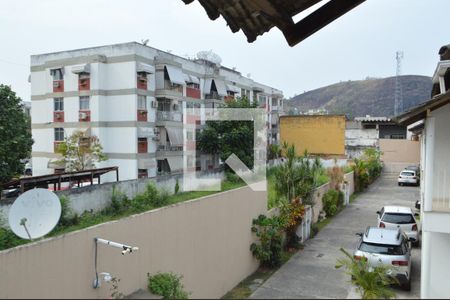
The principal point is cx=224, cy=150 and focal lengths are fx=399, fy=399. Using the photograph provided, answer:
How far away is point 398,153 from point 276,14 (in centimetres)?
4238

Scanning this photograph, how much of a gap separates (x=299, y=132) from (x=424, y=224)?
34716 mm

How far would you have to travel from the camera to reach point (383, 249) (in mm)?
10984

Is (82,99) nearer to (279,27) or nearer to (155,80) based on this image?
(155,80)

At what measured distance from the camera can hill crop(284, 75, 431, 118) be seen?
92.6 meters

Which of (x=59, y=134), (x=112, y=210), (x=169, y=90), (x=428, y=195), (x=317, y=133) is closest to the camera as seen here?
(x=428, y=195)

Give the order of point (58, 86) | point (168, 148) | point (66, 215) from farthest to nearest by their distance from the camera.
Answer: point (168, 148)
point (58, 86)
point (66, 215)

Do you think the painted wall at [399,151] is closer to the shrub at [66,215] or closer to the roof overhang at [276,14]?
the shrub at [66,215]

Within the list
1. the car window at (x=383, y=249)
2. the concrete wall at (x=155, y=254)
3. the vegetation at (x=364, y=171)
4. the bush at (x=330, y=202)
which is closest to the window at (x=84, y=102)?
the bush at (x=330, y=202)

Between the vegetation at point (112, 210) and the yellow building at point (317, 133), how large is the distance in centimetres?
2962

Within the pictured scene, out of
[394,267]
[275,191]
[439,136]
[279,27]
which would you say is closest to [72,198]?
[279,27]

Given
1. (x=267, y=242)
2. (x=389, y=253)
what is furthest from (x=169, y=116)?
(x=389, y=253)

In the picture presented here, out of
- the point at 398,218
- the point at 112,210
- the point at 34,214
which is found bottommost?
the point at 398,218

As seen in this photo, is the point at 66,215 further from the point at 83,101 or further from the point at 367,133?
the point at 367,133

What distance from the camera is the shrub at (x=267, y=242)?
13016 mm
